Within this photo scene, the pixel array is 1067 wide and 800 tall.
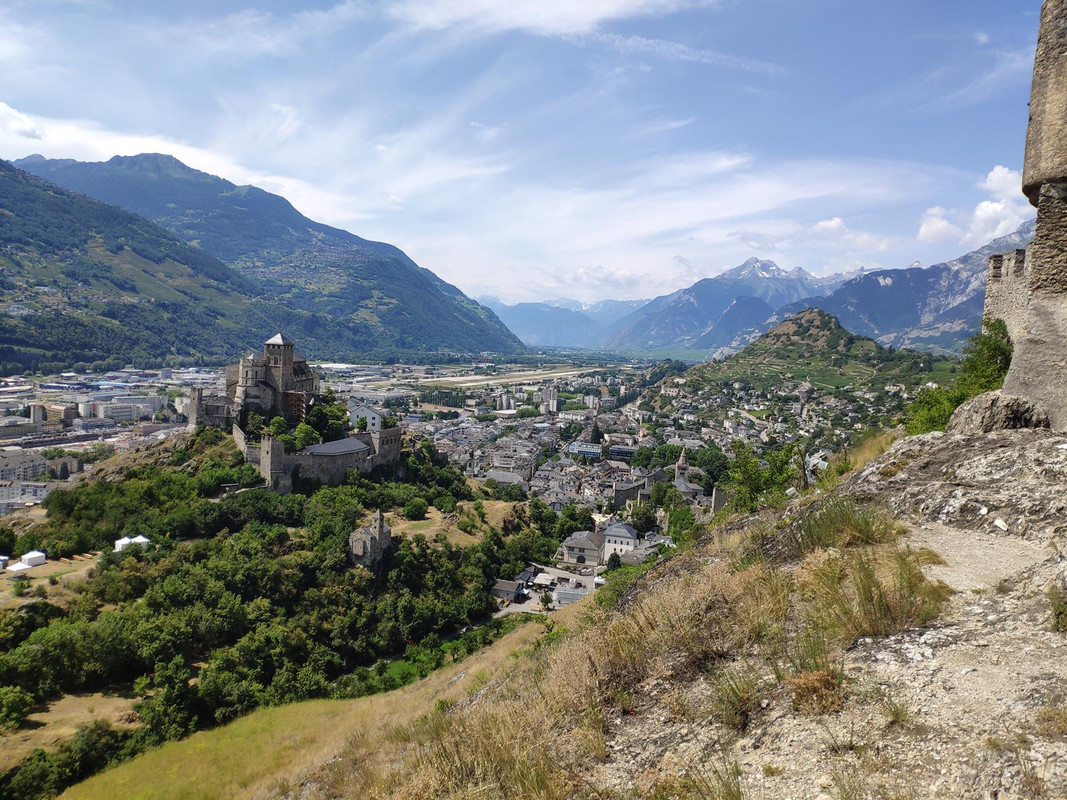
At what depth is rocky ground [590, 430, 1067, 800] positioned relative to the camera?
312cm

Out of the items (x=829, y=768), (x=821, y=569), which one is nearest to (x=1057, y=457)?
(x=821, y=569)

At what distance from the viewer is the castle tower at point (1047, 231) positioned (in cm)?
718

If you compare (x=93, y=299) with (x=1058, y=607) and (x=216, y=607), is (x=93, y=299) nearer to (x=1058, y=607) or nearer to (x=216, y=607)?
(x=216, y=607)

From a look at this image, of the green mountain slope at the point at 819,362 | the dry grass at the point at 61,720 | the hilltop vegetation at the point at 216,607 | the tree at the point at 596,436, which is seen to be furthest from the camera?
the green mountain slope at the point at 819,362

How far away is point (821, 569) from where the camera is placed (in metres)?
5.72

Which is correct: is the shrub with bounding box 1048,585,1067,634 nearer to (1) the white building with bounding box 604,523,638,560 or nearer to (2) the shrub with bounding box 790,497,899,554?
(2) the shrub with bounding box 790,497,899,554

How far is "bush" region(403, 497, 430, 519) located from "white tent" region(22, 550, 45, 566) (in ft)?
55.7

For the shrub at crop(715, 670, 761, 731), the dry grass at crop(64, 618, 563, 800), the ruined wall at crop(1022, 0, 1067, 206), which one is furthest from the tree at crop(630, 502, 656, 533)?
the shrub at crop(715, 670, 761, 731)

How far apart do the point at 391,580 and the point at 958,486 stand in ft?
85.6

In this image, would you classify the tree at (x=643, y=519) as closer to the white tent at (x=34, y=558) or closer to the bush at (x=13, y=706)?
the white tent at (x=34, y=558)

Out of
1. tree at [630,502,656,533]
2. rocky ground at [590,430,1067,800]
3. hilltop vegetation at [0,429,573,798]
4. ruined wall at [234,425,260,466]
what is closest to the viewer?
rocky ground at [590,430,1067,800]

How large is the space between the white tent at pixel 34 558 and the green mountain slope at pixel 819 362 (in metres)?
93.9

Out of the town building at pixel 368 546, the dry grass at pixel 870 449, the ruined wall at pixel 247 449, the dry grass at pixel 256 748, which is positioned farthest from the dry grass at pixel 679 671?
the ruined wall at pixel 247 449

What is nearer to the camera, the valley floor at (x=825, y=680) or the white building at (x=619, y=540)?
the valley floor at (x=825, y=680)
